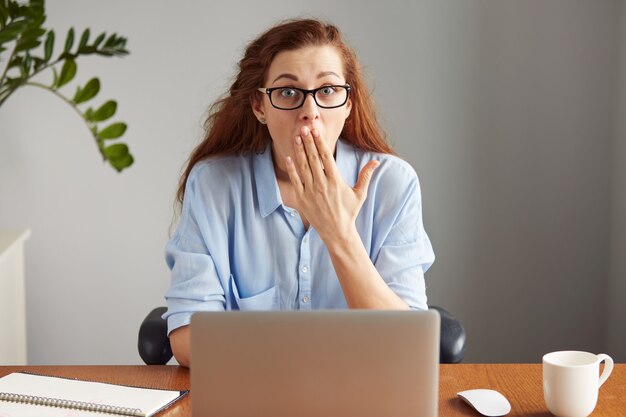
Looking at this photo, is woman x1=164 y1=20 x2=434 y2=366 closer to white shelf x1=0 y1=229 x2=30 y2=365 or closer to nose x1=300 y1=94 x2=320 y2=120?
nose x1=300 y1=94 x2=320 y2=120

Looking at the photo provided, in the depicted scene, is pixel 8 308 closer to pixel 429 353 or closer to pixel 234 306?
pixel 234 306

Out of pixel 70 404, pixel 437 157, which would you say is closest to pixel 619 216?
pixel 437 157

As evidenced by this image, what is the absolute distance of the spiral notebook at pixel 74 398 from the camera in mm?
1257

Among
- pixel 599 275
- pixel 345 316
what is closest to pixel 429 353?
pixel 345 316

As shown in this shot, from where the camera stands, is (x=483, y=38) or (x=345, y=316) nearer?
(x=345, y=316)

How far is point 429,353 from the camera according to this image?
1024mm

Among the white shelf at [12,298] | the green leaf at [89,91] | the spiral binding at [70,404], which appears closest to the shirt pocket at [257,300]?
the spiral binding at [70,404]

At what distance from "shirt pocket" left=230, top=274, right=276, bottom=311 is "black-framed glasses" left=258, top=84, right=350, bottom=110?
39 centimetres

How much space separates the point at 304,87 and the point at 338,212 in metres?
0.28

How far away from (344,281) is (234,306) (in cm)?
30

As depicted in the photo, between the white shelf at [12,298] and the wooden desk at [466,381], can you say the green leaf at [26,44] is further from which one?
the white shelf at [12,298]

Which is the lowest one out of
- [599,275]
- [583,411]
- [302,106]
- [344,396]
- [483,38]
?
[599,275]

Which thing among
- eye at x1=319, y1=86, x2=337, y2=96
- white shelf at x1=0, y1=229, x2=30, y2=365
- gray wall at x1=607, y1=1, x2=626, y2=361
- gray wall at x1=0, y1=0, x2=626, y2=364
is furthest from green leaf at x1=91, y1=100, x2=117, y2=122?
gray wall at x1=607, y1=1, x2=626, y2=361

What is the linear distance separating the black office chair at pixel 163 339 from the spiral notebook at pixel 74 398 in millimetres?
336
